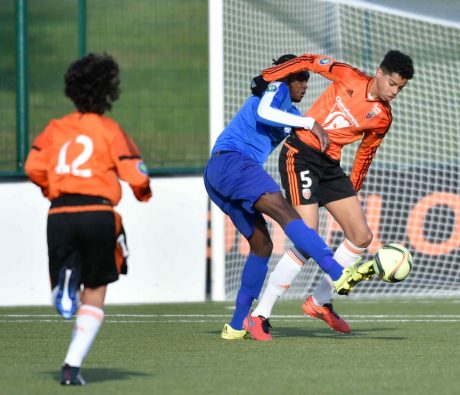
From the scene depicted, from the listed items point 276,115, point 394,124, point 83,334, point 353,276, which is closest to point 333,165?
point 276,115

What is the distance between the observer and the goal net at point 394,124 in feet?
41.9

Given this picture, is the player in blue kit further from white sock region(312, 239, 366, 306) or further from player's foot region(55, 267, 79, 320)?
player's foot region(55, 267, 79, 320)

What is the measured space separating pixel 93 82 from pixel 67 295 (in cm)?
94

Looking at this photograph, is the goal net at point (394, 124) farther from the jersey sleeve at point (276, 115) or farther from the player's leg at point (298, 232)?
the player's leg at point (298, 232)

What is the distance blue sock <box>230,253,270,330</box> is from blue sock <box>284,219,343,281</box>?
1.89 ft

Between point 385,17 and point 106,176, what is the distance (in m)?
8.64

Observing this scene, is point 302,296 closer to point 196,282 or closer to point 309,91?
point 196,282

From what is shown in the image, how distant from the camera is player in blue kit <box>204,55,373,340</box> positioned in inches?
299

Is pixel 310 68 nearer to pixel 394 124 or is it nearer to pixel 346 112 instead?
pixel 346 112

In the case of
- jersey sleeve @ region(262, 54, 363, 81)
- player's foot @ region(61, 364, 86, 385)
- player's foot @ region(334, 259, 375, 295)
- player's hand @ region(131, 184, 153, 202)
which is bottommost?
player's foot @ region(61, 364, 86, 385)

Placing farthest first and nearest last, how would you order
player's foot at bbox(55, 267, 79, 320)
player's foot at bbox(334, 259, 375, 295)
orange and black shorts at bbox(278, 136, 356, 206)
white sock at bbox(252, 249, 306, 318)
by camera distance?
orange and black shorts at bbox(278, 136, 356, 206) < white sock at bbox(252, 249, 306, 318) < player's foot at bbox(334, 259, 375, 295) < player's foot at bbox(55, 267, 79, 320)

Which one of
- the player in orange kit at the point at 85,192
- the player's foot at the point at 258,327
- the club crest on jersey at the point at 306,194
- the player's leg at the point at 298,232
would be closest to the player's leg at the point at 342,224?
the club crest on jersey at the point at 306,194

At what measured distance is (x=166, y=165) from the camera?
13.6 m

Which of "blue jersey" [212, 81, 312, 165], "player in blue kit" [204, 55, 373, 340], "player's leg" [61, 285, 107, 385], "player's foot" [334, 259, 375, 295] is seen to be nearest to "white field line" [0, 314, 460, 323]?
"player in blue kit" [204, 55, 373, 340]
